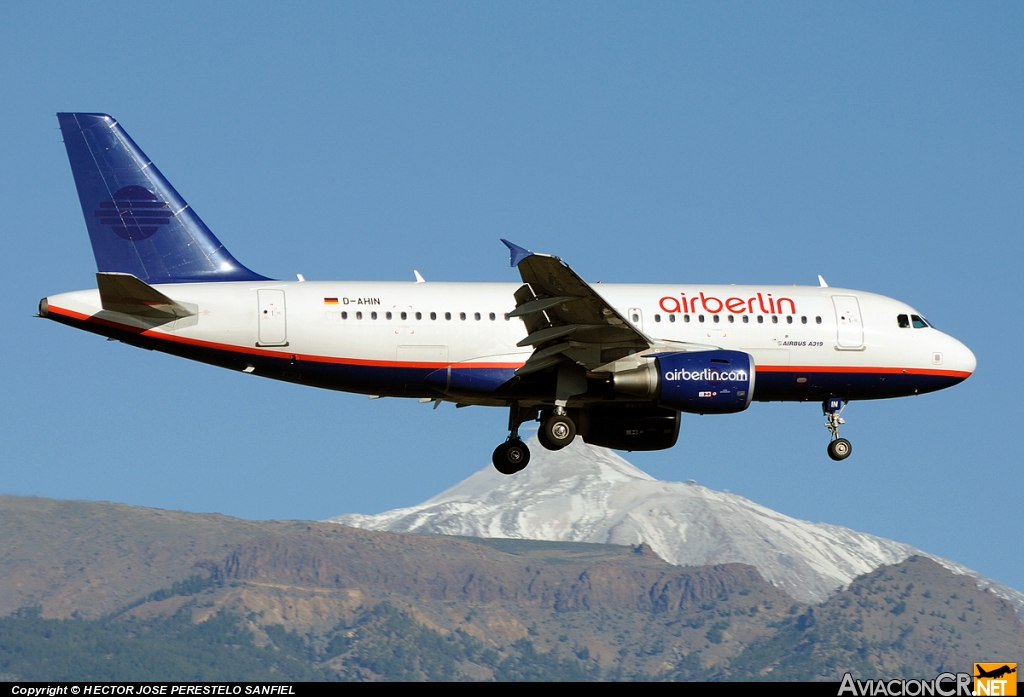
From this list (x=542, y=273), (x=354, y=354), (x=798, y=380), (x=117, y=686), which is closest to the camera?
(x=117, y=686)

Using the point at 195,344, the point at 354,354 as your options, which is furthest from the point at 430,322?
the point at 195,344

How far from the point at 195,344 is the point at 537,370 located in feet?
26.8

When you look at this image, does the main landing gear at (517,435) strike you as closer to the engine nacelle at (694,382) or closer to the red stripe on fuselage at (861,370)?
the engine nacelle at (694,382)

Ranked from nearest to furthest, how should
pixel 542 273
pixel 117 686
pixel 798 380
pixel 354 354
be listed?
pixel 117 686 < pixel 542 273 < pixel 354 354 < pixel 798 380

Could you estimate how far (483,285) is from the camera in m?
38.9

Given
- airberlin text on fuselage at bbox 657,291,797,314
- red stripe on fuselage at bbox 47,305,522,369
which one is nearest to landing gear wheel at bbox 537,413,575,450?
red stripe on fuselage at bbox 47,305,522,369

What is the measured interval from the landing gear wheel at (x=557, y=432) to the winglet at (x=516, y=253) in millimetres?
5247

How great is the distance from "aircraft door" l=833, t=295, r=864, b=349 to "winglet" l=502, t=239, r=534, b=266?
10453 millimetres

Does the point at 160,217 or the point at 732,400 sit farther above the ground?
the point at 160,217

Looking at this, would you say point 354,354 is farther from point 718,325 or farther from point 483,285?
point 718,325

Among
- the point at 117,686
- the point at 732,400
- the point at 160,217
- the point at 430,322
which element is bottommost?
the point at 117,686

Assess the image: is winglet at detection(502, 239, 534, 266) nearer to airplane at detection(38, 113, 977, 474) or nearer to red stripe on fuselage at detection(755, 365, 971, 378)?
airplane at detection(38, 113, 977, 474)

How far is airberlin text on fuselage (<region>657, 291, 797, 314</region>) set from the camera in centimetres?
3938

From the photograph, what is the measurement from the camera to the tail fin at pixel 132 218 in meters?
38.2
